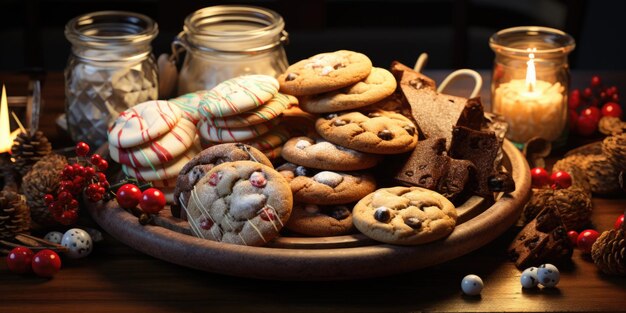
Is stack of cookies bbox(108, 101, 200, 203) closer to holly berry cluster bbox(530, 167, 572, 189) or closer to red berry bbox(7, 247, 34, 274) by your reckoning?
red berry bbox(7, 247, 34, 274)

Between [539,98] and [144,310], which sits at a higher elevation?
[539,98]

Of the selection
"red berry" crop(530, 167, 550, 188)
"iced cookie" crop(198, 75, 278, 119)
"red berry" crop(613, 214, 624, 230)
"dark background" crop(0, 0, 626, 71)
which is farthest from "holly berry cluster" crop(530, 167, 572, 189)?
"dark background" crop(0, 0, 626, 71)

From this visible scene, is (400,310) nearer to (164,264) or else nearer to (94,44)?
(164,264)

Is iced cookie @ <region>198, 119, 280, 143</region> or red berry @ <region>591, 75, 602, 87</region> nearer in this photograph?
iced cookie @ <region>198, 119, 280, 143</region>

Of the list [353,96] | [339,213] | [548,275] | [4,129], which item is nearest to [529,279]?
[548,275]

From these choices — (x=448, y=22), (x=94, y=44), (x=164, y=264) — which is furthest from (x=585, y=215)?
(x=448, y=22)

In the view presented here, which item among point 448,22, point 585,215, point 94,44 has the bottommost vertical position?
point 448,22

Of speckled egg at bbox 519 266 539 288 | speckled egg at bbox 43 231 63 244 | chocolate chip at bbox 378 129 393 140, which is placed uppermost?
chocolate chip at bbox 378 129 393 140
